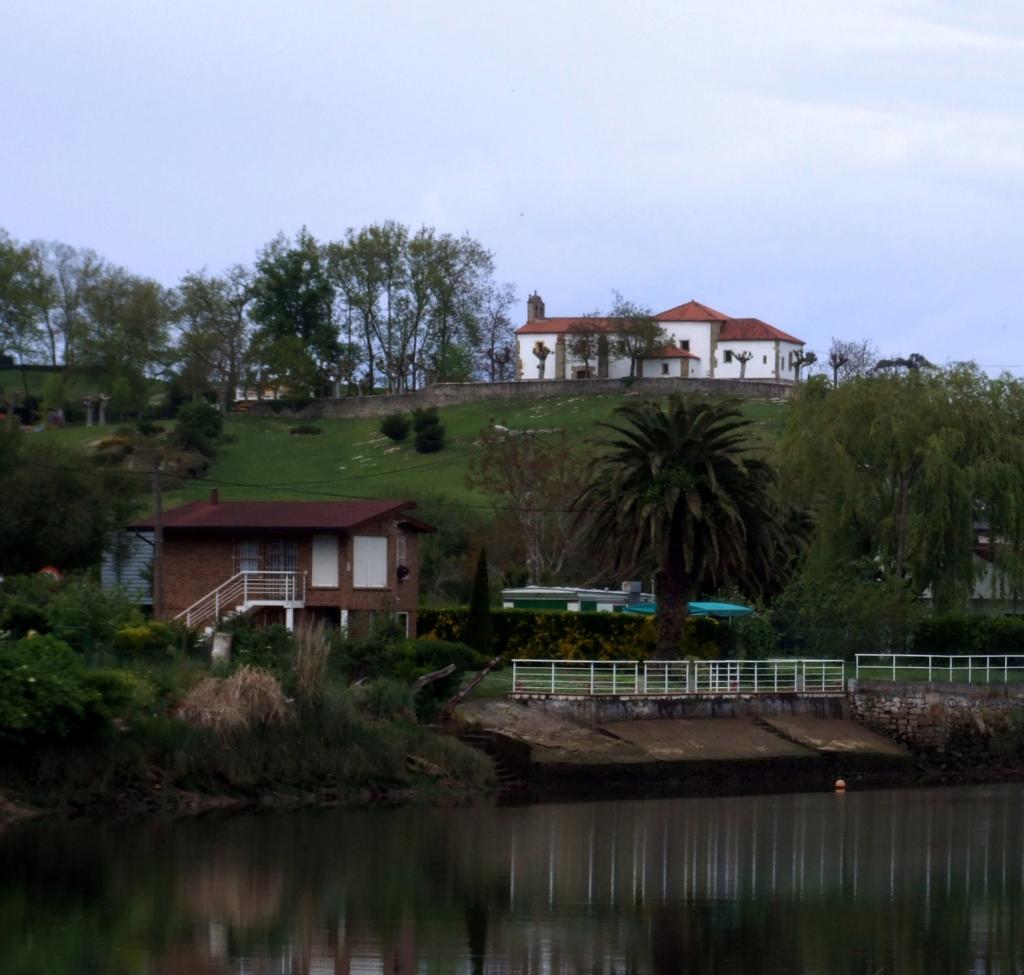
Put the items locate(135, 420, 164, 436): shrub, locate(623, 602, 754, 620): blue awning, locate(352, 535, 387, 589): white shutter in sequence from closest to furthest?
locate(352, 535, 387, 589): white shutter < locate(623, 602, 754, 620): blue awning < locate(135, 420, 164, 436): shrub

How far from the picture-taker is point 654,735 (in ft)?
140

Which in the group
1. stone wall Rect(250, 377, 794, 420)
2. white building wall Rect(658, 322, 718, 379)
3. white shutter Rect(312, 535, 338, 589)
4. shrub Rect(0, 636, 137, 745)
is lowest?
shrub Rect(0, 636, 137, 745)

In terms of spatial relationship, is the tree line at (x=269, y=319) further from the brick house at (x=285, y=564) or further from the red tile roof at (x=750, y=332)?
the brick house at (x=285, y=564)

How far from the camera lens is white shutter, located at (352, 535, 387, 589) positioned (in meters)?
51.0

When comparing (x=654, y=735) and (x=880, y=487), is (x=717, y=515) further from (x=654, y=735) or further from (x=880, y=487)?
(x=880, y=487)

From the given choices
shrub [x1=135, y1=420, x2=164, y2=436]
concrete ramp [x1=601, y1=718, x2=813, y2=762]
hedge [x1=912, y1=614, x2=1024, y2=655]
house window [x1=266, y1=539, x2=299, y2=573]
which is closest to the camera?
concrete ramp [x1=601, y1=718, x2=813, y2=762]

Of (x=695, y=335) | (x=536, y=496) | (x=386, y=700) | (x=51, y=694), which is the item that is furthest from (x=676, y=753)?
(x=695, y=335)

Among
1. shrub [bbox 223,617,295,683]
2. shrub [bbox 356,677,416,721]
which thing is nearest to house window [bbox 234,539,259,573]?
shrub [bbox 223,617,295,683]

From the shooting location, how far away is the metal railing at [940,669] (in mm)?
49562

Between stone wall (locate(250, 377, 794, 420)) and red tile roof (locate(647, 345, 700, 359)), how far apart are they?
12.4 m

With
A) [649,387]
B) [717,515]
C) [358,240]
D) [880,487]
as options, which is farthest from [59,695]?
[358,240]

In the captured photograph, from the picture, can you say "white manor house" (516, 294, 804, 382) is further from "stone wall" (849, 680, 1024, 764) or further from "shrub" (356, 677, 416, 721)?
"shrub" (356, 677, 416, 721)

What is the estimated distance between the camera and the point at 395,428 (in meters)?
111

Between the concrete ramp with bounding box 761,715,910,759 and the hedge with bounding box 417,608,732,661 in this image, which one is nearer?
the concrete ramp with bounding box 761,715,910,759
